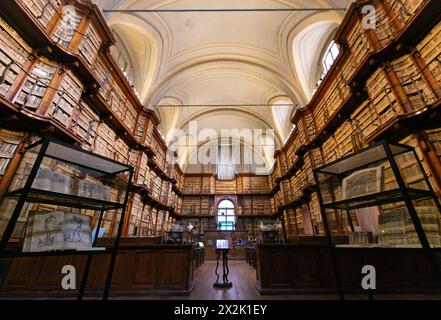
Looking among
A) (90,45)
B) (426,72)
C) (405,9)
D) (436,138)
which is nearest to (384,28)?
(405,9)

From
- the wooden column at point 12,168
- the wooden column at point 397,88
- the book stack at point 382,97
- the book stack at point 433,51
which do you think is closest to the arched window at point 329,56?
the book stack at point 382,97

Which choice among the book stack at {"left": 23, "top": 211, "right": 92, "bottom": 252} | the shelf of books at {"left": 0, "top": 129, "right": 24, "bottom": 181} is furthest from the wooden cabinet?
the book stack at {"left": 23, "top": 211, "right": 92, "bottom": 252}

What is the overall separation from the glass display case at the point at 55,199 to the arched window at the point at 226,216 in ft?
44.8

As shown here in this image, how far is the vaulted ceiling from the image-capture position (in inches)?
296

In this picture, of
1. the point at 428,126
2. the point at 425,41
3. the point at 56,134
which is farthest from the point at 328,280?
the point at 56,134

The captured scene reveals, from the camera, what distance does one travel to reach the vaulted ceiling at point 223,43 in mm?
7523

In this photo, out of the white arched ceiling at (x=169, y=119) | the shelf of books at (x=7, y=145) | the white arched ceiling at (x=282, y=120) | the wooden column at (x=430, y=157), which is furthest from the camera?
the white arched ceiling at (x=169, y=119)

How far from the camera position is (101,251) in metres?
1.75

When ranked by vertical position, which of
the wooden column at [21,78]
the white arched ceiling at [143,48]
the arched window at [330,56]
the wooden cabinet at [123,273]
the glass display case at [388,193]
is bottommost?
the wooden cabinet at [123,273]

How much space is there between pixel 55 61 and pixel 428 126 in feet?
24.7

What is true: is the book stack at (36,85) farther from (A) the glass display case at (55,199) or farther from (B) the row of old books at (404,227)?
(B) the row of old books at (404,227)

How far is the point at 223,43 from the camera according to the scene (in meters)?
9.90

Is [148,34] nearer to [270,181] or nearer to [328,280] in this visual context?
[328,280]

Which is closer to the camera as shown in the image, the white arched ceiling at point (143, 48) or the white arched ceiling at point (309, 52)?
the white arched ceiling at point (143, 48)
